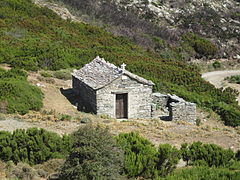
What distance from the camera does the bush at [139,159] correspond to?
9.98 meters

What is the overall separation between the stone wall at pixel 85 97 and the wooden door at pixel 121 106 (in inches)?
39.3

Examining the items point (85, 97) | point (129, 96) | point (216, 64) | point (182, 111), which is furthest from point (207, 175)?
point (216, 64)

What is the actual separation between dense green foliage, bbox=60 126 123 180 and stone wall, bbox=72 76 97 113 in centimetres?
843

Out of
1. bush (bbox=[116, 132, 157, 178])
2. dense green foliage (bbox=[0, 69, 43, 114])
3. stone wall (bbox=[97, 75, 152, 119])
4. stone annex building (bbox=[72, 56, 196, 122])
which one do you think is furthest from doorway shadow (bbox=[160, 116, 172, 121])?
bush (bbox=[116, 132, 157, 178])

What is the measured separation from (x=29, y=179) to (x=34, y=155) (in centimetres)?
150

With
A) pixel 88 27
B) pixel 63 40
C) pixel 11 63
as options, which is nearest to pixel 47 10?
pixel 88 27

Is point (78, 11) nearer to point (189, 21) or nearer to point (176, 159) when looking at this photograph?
point (189, 21)

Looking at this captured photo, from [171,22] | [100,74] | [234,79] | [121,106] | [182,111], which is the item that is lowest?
[182,111]

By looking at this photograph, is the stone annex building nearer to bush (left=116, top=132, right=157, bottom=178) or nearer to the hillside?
bush (left=116, top=132, right=157, bottom=178)

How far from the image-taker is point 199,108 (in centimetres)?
2133

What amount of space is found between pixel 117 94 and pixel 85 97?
173cm

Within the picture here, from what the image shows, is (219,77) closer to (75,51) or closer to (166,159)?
(75,51)

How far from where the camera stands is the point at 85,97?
18.7 meters

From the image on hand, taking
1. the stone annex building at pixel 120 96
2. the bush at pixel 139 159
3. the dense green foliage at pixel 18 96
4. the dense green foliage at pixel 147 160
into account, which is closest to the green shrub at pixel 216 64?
the stone annex building at pixel 120 96
